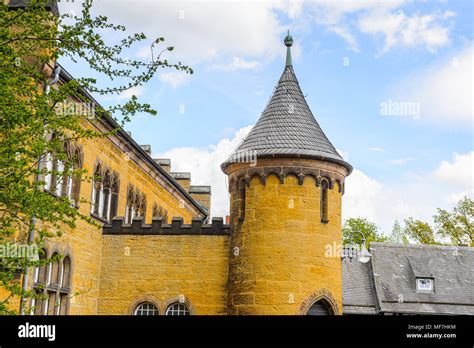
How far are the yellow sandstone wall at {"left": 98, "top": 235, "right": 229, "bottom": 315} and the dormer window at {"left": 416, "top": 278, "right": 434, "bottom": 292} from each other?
14.9 metres

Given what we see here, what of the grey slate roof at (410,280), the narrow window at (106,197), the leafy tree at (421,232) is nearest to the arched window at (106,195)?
the narrow window at (106,197)

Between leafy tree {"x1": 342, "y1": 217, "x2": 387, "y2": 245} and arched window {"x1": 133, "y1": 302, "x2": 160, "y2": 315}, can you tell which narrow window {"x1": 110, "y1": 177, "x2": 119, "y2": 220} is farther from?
leafy tree {"x1": 342, "y1": 217, "x2": 387, "y2": 245}

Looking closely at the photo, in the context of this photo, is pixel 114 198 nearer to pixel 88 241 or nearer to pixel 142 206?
pixel 88 241

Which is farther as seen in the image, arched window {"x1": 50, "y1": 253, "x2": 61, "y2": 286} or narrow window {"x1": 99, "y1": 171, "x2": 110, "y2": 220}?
narrow window {"x1": 99, "y1": 171, "x2": 110, "y2": 220}

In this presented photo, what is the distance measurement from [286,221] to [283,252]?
33.7 inches

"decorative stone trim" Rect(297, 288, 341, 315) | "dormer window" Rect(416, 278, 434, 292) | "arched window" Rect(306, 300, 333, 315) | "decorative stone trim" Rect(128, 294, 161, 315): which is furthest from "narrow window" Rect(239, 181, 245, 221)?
"dormer window" Rect(416, 278, 434, 292)

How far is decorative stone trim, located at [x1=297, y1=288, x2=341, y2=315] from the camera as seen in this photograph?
16.5 m

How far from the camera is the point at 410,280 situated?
1174 inches

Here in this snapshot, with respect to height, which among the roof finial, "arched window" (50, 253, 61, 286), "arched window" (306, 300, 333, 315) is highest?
the roof finial

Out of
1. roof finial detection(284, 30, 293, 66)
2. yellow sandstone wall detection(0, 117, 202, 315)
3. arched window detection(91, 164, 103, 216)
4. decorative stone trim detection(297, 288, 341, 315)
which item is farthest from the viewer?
roof finial detection(284, 30, 293, 66)

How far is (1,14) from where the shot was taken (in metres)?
9.86

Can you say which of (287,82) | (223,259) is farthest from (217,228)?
(287,82)

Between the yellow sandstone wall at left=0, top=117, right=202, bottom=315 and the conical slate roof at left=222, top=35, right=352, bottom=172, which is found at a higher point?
the conical slate roof at left=222, top=35, right=352, bottom=172
